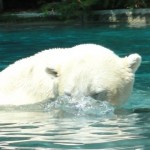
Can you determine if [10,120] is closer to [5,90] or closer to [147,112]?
[5,90]

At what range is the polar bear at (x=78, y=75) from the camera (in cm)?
471

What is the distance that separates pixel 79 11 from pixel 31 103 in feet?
52.3

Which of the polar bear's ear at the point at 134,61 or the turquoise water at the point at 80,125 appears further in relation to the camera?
the polar bear's ear at the point at 134,61

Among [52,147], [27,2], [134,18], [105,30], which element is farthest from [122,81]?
[27,2]

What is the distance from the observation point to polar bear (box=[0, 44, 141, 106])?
4.71m

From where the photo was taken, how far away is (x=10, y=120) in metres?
5.07

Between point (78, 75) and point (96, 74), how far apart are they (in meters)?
0.14

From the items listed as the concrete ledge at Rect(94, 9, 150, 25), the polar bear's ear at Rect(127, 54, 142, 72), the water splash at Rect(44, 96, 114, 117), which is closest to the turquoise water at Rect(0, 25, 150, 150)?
the water splash at Rect(44, 96, 114, 117)

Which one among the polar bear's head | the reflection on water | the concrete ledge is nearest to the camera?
the reflection on water

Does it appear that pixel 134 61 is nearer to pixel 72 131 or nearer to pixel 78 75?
pixel 78 75

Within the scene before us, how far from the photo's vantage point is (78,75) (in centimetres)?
469

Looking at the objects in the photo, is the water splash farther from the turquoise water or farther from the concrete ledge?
the concrete ledge

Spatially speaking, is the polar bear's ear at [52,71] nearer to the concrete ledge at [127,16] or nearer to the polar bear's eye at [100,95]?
the polar bear's eye at [100,95]

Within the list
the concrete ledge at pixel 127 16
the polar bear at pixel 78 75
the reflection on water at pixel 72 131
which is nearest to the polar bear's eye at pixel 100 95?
the polar bear at pixel 78 75
